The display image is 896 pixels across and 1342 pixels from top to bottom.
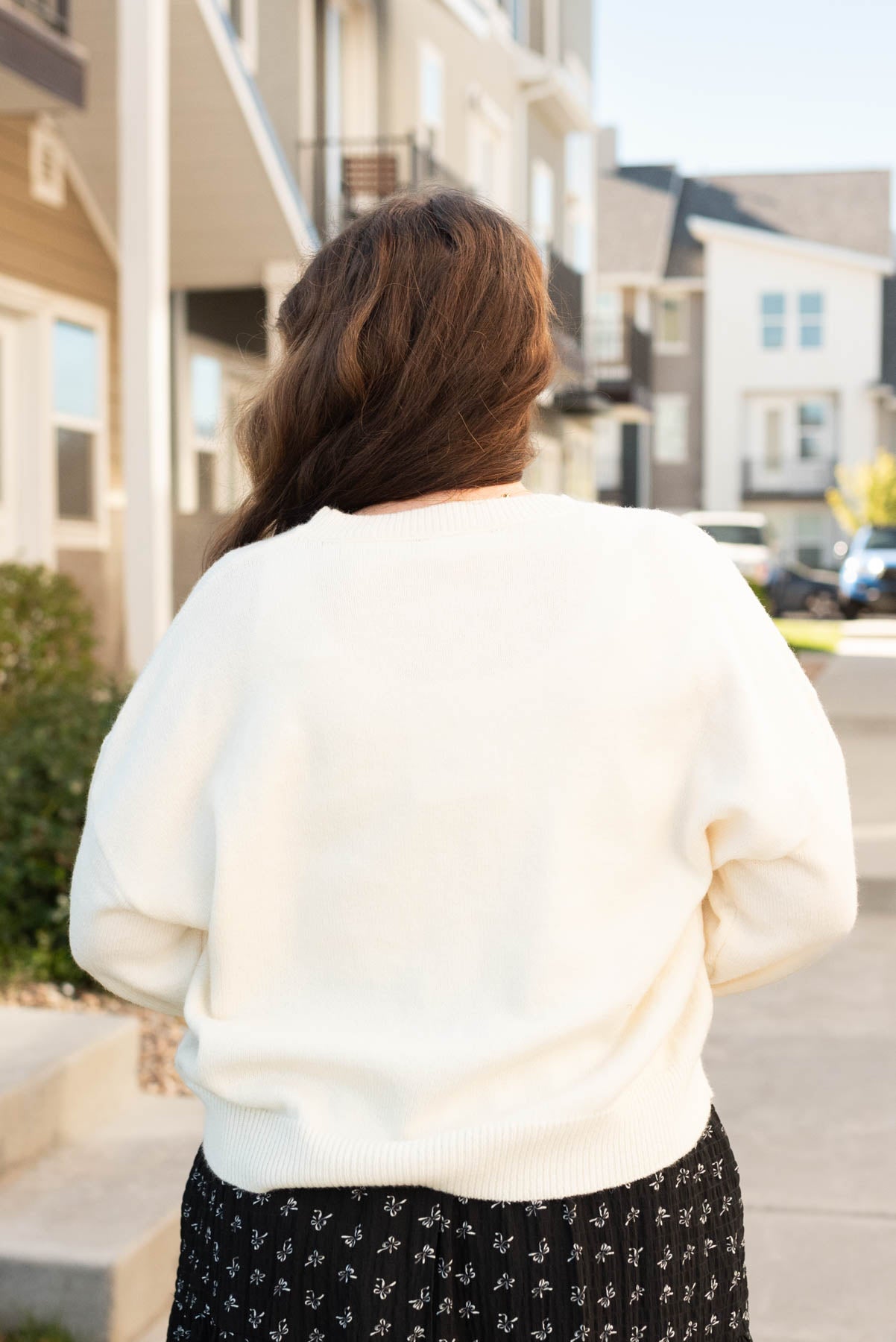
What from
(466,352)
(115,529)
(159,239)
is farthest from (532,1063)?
(115,529)

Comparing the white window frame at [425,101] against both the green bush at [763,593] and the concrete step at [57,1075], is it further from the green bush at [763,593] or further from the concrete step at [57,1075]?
the concrete step at [57,1075]

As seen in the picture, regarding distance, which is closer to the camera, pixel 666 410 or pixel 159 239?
pixel 159 239

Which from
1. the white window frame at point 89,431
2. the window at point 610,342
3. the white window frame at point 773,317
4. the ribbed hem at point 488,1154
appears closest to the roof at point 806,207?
the white window frame at point 773,317

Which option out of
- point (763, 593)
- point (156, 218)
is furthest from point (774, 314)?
point (156, 218)

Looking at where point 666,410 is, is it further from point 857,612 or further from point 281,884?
point 281,884

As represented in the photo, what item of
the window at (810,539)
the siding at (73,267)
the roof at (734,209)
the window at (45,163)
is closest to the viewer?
the siding at (73,267)

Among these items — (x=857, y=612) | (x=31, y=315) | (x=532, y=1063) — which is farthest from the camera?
(x=857, y=612)

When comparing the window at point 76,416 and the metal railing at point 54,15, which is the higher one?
the metal railing at point 54,15

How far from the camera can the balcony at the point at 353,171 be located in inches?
453

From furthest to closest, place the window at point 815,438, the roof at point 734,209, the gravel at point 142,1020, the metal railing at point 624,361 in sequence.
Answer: the window at point 815,438 < the roof at point 734,209 < the metal railing at point 624,361 < the gravel at point 142,1020

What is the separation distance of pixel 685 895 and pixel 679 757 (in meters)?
0.13

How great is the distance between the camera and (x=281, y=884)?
56.5 inches

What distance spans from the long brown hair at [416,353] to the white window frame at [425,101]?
12.6m

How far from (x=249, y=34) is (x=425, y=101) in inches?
151
